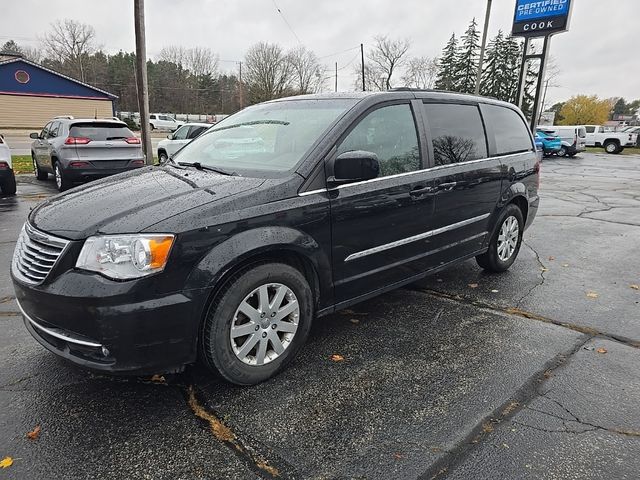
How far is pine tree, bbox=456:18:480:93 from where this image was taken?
55.6 metres

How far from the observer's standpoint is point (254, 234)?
2.66 metres

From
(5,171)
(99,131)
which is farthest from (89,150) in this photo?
(5,171)

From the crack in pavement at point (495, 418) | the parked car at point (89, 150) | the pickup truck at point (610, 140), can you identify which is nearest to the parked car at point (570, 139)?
the pickup truck at point (610, 140)

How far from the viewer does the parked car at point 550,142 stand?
26.4 meters

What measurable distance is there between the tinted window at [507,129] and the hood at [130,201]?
302cm

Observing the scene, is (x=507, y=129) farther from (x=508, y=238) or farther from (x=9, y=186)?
(x=9, y=186)

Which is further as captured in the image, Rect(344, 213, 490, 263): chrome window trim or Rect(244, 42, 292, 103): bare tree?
Rect(244, 42, 292, 103): bare tree

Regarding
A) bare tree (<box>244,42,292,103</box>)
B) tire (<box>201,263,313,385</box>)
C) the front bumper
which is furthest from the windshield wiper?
bare tree (<box>244,42,292,103</box>)

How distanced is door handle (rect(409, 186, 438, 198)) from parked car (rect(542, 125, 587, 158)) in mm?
26746

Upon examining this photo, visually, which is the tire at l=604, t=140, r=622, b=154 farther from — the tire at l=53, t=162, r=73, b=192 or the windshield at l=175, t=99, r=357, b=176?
the windshield at l=175, t=99, r=357, b=176

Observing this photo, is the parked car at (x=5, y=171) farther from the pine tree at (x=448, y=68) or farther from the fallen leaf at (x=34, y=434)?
the pine tree at (x=448, y=68)

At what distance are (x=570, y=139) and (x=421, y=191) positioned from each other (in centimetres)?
2738

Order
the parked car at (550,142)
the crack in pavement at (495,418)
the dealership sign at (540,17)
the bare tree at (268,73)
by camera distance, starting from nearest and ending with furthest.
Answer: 1. the crack in pavement at (495,418)
2. the dealership sign at (540,17)
3. the parked car at (550,142)
4. the bare tree at (268,73)

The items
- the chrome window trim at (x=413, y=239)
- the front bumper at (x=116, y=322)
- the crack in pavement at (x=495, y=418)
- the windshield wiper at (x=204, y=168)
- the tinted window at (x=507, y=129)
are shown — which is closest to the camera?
the crack in pavement at (x=495, y=418)
